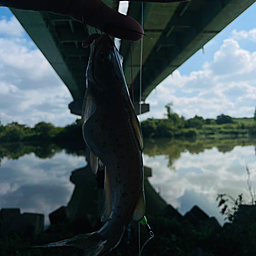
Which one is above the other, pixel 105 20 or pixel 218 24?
pixel 218 24

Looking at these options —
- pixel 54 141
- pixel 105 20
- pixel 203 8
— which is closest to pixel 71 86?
pixel 203 8

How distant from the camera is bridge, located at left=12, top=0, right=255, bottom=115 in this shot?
5020mm

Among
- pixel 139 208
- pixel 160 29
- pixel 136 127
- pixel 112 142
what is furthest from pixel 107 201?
pixel 160 29

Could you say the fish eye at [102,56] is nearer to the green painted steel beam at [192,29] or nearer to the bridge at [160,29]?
the bridge at [160,29]

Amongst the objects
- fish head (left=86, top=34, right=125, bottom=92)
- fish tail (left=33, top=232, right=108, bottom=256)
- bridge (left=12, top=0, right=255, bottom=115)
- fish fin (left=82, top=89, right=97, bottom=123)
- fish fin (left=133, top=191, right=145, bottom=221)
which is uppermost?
bridge (left=12, top=0, right=255, bottom=115)

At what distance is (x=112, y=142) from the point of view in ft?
4.19

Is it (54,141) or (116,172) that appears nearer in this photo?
(116,172)

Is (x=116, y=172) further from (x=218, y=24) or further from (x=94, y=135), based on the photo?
(x=218, y=24)

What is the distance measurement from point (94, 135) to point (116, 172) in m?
0.24

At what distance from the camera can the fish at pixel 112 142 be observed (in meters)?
1.25

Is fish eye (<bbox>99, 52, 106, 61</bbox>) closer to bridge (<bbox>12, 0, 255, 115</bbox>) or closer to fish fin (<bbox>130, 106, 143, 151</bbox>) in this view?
fish fin (<bbox>130, 106, 143, 151</bbox>)

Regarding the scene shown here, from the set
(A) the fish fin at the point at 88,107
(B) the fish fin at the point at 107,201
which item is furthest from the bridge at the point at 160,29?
(B) the fish fin at the point at 107,201

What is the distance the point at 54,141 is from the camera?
35.6 metres

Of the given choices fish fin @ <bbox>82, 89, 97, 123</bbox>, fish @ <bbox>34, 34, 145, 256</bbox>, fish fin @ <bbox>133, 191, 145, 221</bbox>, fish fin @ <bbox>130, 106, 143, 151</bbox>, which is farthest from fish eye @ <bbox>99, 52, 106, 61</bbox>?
fish fin @ <bbox>133, 191, 145, 221</bbox>
